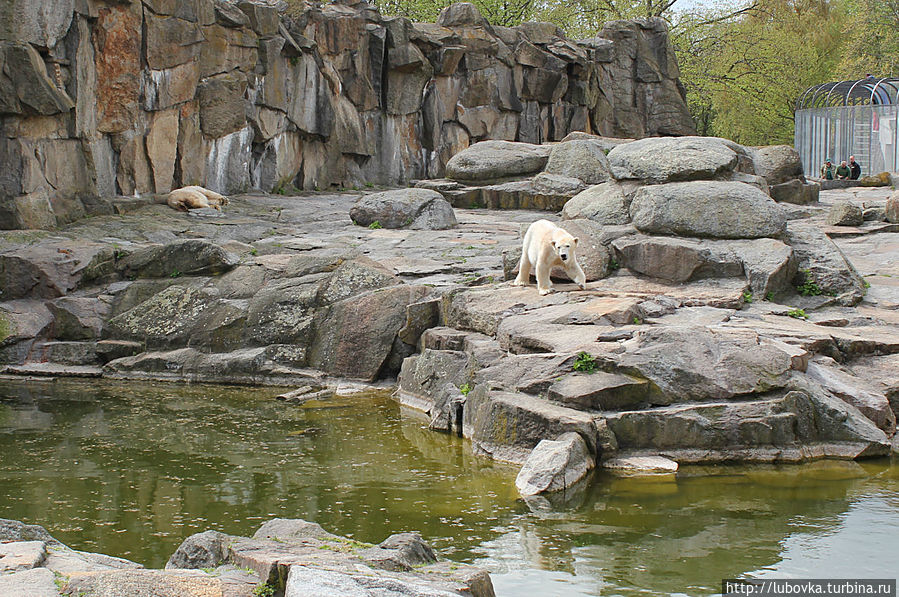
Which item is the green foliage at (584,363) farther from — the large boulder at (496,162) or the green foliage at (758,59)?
the green foliage at (758,59)

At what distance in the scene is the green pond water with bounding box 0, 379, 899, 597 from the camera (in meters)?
5.80

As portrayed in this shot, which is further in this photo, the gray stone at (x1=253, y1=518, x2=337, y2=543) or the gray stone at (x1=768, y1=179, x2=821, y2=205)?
the gray stone at (x1=768, y1=179, x2=821, y2=205)

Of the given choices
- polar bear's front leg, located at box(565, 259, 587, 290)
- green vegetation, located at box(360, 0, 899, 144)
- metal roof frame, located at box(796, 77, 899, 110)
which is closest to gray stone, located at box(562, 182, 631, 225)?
polar bear's front leg, located at box(565, 259, 587, 290)

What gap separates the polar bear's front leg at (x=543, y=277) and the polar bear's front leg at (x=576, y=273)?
0.76 feet

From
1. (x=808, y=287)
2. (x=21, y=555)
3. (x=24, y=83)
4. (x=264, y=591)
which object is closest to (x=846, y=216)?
(x=808, y=287)

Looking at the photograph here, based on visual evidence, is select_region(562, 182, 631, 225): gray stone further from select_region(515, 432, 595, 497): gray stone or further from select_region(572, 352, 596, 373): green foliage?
select_region(515, 432, 595, 497): gray stone

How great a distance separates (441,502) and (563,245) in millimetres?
4219

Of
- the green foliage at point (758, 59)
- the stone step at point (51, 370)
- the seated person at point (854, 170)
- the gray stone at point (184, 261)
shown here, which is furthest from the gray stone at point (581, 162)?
the green foliage at point (758, 59)

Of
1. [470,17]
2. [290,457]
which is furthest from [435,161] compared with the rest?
[290,457]

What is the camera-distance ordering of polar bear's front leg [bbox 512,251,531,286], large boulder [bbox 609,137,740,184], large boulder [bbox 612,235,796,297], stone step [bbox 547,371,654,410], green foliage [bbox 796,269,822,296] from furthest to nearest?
large boulder [bbox 609,137,740,184], polar bear's front leg [bbox 512,251,531,286], green foliage [bbox 796,269,822,296], large boulder [bbox 612,235,796,297], stone step [bbox 547,371,654,410]

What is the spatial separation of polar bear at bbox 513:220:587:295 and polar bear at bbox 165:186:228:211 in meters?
9.53

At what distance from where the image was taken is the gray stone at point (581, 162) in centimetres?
1939

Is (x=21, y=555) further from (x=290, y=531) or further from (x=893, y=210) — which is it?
(x=893, y=210)

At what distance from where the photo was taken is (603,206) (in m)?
13.3
